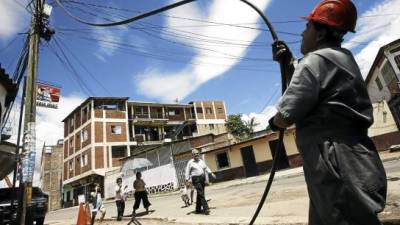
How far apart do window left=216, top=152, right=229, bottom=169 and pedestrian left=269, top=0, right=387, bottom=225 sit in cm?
2953

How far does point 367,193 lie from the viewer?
1460 mm

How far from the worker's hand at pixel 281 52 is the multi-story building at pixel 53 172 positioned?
53810mm

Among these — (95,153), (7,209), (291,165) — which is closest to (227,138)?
(291,165)

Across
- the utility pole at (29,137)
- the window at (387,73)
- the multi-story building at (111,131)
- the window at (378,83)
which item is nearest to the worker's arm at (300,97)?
the utility pole at (29,137)

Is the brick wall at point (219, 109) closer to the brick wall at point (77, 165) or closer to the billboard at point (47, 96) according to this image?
the brick wall at point (77, 165)

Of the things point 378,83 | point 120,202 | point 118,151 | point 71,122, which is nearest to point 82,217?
point 120,202

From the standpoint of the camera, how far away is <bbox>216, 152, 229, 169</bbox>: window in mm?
30977

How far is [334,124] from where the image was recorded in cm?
160

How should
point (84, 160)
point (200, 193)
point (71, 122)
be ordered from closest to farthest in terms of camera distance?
Answer: point (200, 193) → point (84, 160) → point (71, 122)

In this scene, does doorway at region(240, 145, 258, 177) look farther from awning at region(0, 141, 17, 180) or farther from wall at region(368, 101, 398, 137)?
awning at region(0, 141, 17, 180)

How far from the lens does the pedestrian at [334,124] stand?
1475mm

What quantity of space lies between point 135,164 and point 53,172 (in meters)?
24.3

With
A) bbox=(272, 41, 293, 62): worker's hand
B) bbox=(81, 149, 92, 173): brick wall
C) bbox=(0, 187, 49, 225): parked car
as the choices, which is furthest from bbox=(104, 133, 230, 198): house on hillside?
bbox=(272, 41, 293, 62): worker's hand

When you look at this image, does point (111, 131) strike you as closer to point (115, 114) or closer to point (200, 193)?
point (115, 114)
